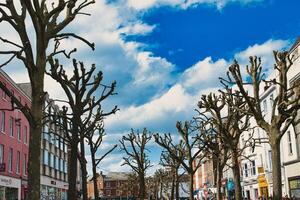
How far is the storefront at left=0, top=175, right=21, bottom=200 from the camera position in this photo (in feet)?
141

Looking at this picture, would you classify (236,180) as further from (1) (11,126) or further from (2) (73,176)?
(1) (11,126)

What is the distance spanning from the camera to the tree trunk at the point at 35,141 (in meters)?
9.75

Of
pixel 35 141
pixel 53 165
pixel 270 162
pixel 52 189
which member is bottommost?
pixel 35 141

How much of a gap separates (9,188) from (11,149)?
12.8 feet

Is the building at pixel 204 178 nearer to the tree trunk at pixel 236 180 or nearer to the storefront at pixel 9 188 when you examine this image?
the storefront at pixel 9 188

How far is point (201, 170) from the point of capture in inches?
4171

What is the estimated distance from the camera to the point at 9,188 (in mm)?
45562

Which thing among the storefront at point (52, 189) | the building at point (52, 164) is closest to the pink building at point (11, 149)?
the building at point (52, 164)

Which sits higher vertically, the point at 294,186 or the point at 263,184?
the point at 263,184

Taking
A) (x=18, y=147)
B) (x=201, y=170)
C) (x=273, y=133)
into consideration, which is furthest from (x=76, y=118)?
(x=201, y=170)

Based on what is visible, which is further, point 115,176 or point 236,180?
point 115,176

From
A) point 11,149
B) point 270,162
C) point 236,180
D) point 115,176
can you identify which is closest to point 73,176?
point 236,180

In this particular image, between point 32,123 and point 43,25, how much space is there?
214cm

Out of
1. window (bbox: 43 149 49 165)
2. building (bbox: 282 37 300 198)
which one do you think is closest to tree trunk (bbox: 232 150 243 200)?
building (bbox: 282 37 300 198)
